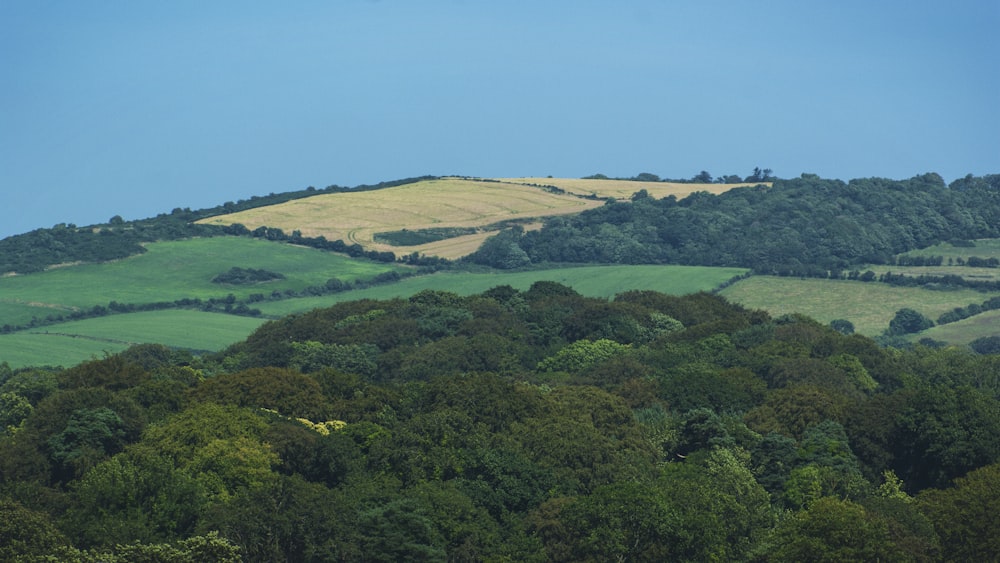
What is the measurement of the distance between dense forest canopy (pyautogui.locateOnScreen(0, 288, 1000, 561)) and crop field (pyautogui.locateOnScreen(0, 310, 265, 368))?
42.1 m

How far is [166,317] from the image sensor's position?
199 meters

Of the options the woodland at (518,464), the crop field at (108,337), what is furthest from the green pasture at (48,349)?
the woodland at (518,464)

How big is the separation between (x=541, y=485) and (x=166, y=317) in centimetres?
12217

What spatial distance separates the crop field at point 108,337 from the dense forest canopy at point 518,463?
1659 inches

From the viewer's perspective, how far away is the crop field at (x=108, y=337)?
16462cm

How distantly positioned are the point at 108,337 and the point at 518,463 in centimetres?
10351

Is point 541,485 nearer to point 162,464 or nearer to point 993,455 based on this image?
point 162,464

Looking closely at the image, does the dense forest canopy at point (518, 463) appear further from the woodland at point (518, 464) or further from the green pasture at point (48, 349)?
the green pasture at point (48, 349)

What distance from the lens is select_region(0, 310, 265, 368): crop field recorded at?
540 ft

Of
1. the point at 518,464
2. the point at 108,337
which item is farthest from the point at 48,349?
the point at 518,464

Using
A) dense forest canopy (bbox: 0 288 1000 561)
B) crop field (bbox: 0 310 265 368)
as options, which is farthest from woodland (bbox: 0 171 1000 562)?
crop field (bbox: 0 310 265 368)

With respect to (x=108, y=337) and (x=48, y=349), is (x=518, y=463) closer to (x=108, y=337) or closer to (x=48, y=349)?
(x=48, y=349)

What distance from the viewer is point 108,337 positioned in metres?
180

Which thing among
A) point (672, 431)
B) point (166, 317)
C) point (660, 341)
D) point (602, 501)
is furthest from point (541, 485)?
point (166, 317)
